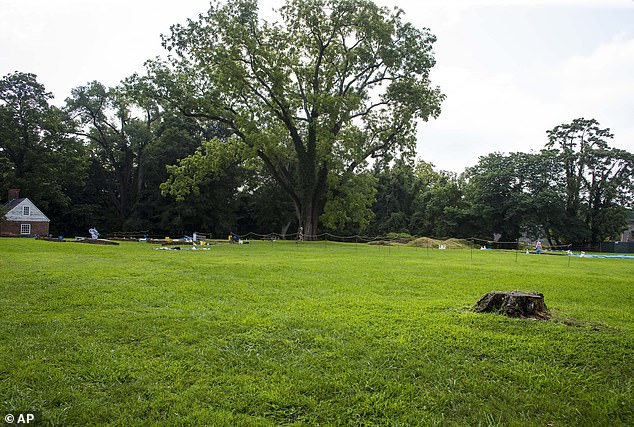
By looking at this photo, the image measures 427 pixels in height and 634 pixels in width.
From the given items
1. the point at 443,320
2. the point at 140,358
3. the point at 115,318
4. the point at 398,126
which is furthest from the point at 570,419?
the point at 398,126

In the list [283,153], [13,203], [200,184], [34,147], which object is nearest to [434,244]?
[283,153]

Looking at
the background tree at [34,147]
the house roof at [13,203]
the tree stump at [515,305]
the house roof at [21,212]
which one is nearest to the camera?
the tree stump at [515,305]

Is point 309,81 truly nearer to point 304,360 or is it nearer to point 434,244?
point 434,244

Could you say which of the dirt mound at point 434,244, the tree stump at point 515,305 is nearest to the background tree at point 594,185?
the dirt mound at point 434,244

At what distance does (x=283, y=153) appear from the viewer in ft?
100

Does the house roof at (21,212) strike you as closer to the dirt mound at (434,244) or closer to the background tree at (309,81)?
the background tree at (309,81)

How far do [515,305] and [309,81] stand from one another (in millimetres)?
25541

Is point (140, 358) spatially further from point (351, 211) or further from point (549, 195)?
point (549, 195)

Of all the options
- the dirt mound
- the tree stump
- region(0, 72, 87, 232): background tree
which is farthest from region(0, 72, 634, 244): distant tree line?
the tree stump

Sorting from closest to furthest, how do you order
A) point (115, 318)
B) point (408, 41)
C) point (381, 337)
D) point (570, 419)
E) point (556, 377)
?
1. point (570, 419)
2. point (556, 377)
3. point (381, 337)
4. point (115, 318)
5. point (408, 41)

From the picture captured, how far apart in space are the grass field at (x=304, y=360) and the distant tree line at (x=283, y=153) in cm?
→ 2228

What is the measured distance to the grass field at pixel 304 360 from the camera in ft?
10.2

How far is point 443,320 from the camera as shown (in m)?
5.54

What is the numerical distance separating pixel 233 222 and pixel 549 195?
32.6 m
